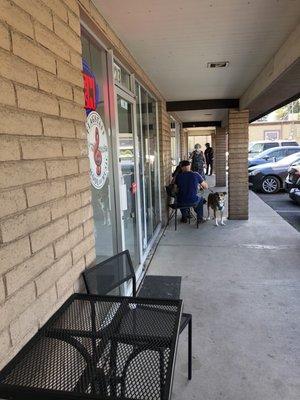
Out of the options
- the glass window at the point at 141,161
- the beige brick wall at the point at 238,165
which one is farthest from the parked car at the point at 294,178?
the glass window at the point at 141,161

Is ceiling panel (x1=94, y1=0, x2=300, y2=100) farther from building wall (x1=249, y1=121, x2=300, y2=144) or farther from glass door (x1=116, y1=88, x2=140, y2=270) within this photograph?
building wall (x1=249, y1=121, x2=300, y2=144)

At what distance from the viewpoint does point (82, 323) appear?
1.74 meters

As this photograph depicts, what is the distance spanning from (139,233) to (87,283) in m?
2.29

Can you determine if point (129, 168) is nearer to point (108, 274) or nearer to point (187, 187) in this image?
point (108, 274)

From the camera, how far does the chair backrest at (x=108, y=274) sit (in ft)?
6.64

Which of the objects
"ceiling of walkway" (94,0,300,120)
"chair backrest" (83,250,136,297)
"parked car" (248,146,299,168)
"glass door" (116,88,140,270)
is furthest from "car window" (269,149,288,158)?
"chair backrest" (83,250,136,297)

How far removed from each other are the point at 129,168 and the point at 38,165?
2343 mm

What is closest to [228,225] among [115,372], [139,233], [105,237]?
[139,233]

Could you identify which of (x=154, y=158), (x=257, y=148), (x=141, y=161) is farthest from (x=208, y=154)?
(x=141, y=161)

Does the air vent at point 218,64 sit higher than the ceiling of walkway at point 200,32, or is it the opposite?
the ceiling of walkway at point 200,32

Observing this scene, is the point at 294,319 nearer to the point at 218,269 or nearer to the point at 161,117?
the point at 218,269

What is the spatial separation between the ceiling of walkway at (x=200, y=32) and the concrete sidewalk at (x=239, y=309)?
8.18ft

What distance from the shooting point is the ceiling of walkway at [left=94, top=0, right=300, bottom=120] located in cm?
235

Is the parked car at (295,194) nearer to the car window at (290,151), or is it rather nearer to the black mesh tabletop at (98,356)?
the car window at (290,151)
